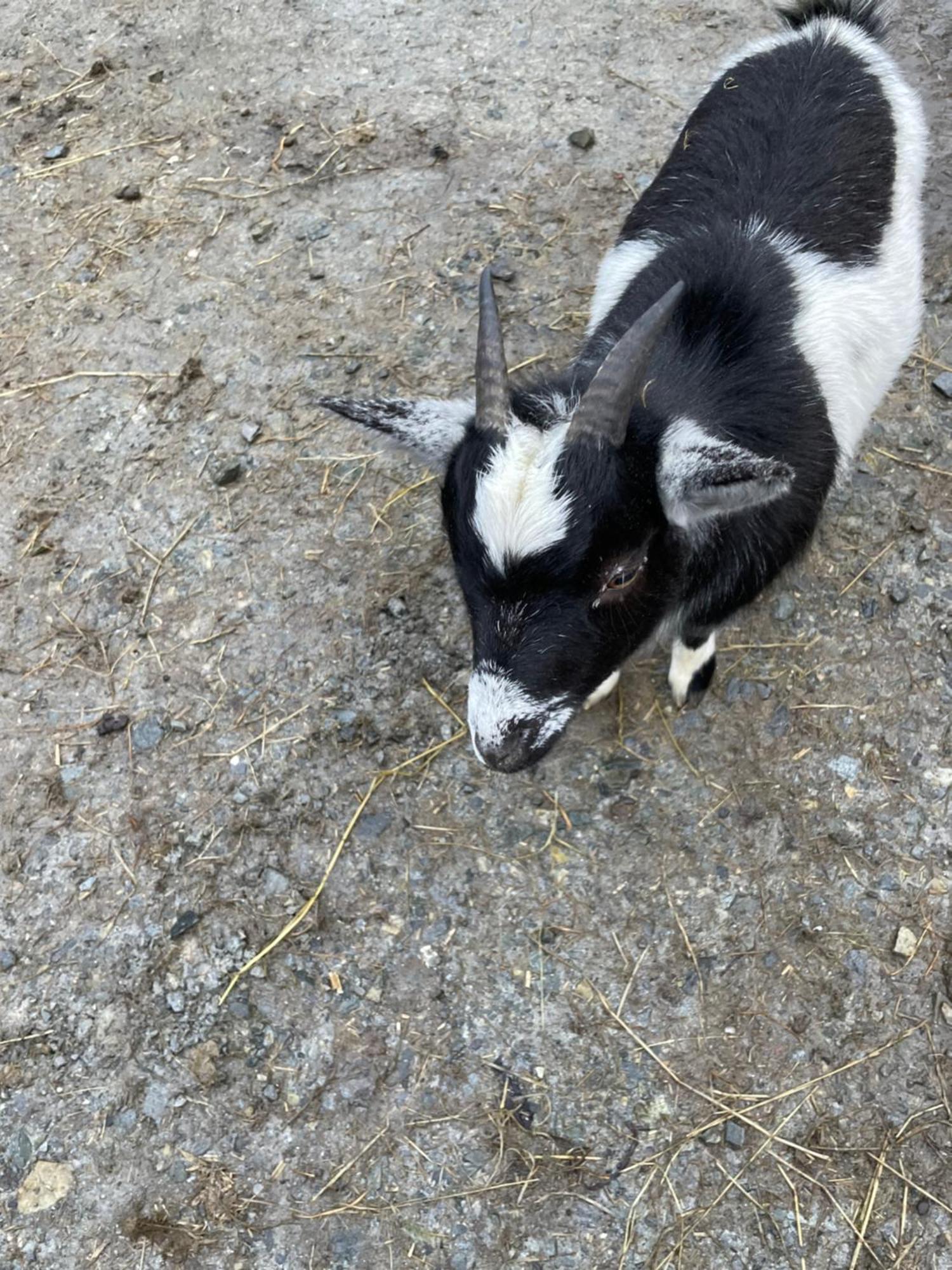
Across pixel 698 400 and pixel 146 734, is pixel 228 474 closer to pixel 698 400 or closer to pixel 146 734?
pixel 146 734

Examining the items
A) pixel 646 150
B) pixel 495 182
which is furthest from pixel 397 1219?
pixel 646 150

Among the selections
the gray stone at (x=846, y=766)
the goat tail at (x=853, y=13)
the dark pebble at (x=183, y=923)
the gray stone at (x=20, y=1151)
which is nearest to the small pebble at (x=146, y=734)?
the dark pebble at (x=183, y=923)

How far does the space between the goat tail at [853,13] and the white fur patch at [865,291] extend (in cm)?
6

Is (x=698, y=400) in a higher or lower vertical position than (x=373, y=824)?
higher

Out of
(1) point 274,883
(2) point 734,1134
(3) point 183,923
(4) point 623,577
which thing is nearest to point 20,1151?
(3) point 183,923

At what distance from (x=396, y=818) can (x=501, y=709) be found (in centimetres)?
94

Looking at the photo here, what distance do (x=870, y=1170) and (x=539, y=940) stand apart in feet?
3.69

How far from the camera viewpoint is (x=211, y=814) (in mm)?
3445

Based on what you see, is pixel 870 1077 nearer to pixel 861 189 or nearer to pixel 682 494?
pixel 682 494

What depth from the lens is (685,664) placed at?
3.55m

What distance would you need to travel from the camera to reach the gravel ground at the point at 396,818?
2.81m

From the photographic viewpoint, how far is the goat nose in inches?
105

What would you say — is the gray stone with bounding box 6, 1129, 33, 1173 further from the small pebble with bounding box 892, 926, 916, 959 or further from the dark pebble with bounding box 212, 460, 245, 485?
the small pebble with bounding box 892, 926, 916, 959

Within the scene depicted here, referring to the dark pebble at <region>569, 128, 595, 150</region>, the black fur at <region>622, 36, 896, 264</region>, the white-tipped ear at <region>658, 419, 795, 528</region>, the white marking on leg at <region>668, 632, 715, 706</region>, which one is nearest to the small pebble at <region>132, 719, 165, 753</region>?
the white marking on leg at <region>668, 632, 715, 706</region>
